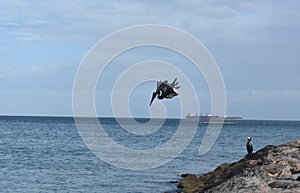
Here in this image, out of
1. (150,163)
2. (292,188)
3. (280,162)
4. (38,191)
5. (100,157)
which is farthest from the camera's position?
(100,157)

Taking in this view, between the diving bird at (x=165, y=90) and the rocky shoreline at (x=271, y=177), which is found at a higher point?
the diving bird at (x=165, y=90)

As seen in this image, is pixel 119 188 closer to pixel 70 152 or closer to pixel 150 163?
pixel 150 163

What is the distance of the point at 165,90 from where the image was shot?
13742 millimetres

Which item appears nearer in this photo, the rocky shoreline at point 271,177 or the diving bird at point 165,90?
the diving bird at point 165,90

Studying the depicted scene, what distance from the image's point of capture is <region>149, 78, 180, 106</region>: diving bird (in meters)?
13.7

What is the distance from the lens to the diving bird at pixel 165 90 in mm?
13656

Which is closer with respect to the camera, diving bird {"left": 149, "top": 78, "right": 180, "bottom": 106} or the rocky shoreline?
diving bird {"left": 149, "top": 78, "right": 180, "bottom": 106}

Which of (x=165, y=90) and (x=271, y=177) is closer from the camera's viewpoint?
(x=165, y=90)

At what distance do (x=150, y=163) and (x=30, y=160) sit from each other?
33.5ft

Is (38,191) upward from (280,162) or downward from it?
downward

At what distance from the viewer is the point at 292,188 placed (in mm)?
15453

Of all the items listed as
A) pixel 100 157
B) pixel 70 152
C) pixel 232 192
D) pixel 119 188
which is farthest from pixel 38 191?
pixel 70 152

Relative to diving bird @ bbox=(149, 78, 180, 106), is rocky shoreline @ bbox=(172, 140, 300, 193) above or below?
below

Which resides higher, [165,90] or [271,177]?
[165,90]
